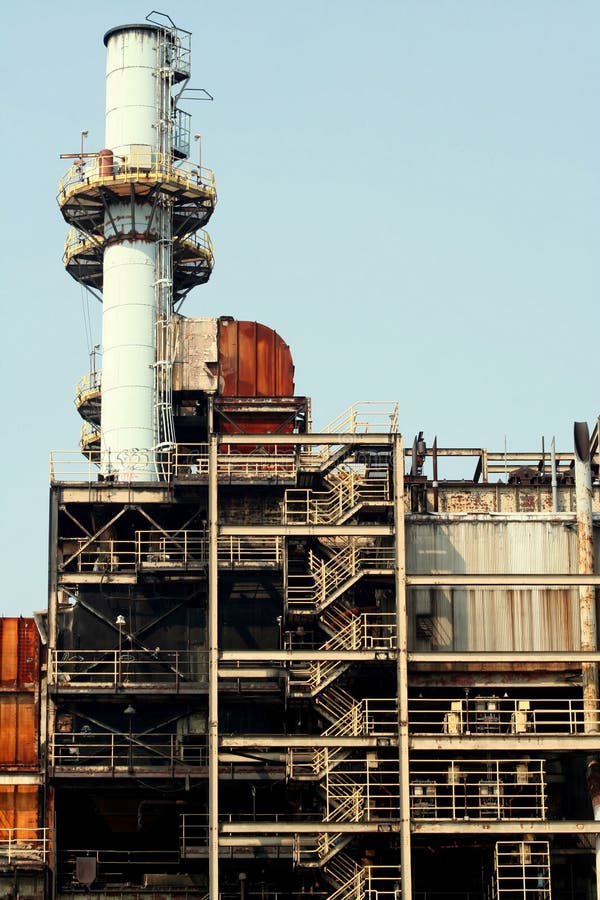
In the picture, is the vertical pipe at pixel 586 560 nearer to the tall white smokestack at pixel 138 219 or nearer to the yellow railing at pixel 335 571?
the yellow railing at pixel 335 571

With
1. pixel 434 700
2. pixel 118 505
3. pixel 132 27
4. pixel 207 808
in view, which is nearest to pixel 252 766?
pixel 207 808

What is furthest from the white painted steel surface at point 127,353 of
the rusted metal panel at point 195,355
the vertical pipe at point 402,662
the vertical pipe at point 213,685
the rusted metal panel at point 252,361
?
the vertical pipe at point 402,662

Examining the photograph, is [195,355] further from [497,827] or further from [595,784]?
[595,784]

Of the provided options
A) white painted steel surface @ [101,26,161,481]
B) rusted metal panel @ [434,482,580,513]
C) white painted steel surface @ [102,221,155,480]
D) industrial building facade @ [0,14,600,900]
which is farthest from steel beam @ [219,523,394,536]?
rusted metal panel @ [434,482,580,513]

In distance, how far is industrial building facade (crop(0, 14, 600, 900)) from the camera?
220 feet

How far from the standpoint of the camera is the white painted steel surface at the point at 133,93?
81.8m

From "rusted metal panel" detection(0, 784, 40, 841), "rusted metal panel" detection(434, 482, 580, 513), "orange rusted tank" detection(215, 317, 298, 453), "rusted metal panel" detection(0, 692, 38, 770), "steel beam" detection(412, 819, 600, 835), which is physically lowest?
"steel beam" detection(412, 819, 600, 835)

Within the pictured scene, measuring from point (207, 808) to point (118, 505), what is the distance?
39.1ft

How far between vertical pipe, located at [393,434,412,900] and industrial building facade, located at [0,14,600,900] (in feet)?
0.31

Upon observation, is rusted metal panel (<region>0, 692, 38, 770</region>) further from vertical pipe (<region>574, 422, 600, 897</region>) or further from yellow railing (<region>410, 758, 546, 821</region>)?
vertical pipe (<region>574, 422, 600, 897</region>)

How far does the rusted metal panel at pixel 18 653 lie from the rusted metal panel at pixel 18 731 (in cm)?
60

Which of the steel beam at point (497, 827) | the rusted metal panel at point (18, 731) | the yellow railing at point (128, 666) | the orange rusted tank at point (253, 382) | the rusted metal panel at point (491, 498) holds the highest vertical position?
the orange rusted tank at point (253, 382)

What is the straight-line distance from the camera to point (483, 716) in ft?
233

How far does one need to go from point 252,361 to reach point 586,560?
16962 mm
